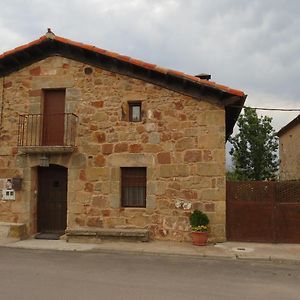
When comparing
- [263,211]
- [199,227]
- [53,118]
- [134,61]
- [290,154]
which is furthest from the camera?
[290,154]

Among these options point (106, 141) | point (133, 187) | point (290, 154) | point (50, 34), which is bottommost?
point (133, 187)

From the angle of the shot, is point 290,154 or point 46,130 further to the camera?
point 290,154

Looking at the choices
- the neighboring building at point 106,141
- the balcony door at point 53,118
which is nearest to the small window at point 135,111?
the neighboring building at point 106,141

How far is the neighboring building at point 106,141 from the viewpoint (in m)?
11.4

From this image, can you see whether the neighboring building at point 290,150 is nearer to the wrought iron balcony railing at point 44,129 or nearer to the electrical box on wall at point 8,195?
the wrought iron balcony railing at point 44,129

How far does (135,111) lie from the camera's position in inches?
481

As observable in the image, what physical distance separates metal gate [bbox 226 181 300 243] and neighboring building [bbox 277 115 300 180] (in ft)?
31.6

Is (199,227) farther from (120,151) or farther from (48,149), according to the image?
(48,149)

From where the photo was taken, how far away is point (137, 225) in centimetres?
1166

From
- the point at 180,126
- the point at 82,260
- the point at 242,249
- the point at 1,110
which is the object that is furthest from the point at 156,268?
the point at 1,110

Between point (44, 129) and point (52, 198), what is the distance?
223cm

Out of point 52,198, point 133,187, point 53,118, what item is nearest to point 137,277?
point 133,187

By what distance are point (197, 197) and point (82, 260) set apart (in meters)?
3.96

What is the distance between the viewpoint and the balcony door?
12.6m
